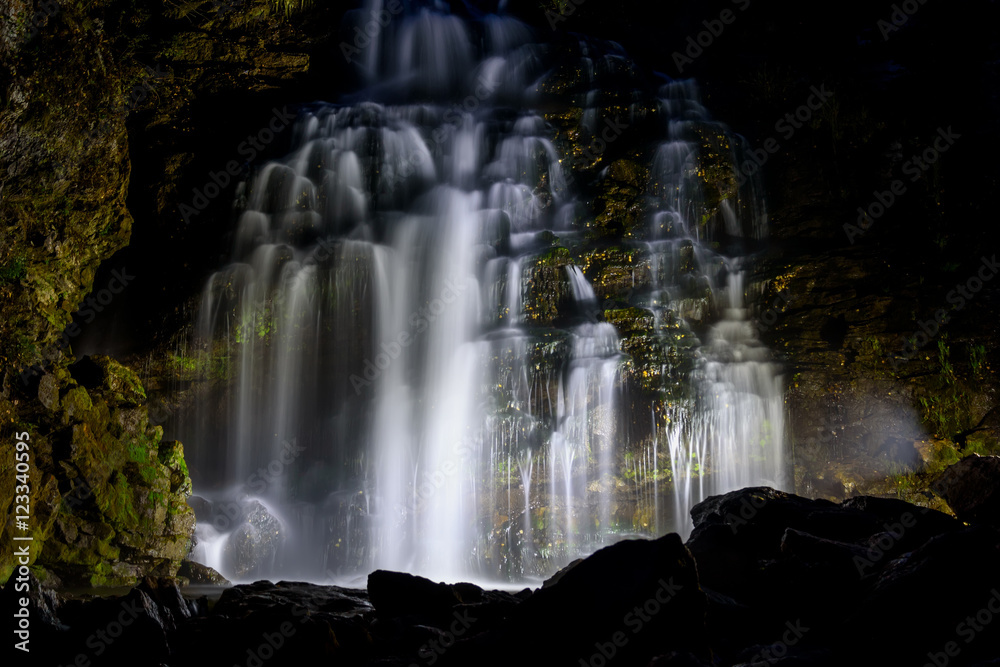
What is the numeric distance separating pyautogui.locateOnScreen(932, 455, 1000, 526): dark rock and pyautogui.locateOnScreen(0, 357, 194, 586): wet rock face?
35.2 feet

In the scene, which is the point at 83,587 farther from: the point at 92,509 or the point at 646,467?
the point at 646,467

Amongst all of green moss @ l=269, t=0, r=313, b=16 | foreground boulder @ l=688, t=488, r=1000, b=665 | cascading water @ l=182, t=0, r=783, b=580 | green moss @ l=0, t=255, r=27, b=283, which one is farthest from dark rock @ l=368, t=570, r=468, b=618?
green moss @ l=269, t=0, r=313, b=16

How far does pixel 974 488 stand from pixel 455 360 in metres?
8.95

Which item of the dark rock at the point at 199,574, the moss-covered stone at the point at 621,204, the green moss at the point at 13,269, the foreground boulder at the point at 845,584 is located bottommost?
the dark rock at the point at 199,574

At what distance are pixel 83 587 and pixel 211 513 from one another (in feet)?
9.63

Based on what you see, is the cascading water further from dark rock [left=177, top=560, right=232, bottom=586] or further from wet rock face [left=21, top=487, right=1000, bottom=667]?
wet rock face [left=21, top=487, right=1000, bottom=667]

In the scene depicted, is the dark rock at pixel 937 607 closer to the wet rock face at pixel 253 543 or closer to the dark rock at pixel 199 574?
the dark rock at pixel 199 574

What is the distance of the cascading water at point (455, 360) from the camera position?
40.6 ft

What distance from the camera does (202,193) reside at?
16.0 metres

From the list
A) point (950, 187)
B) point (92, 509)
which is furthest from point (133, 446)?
point (950, 187)

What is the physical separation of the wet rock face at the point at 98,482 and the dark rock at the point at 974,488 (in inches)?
423

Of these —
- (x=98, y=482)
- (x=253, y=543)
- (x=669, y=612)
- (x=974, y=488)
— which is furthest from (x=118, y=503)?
(x=974, y=488)

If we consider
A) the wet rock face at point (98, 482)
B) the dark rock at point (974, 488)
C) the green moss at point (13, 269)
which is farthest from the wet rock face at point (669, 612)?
the green moss at point (13, 269)

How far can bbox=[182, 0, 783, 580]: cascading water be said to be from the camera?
40.6 ft
